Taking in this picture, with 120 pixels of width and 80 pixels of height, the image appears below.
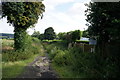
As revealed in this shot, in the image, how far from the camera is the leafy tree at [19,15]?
9195 millimetres

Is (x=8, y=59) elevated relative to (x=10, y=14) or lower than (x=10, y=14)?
lower

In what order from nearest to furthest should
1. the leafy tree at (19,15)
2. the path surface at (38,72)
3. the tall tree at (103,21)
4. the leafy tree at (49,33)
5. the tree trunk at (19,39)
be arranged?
the tall tree at (103,21), the path surface at (38,72), the leafy tree at (19,15), the tree trunk at (19,39), the leafy tree at (49,33)

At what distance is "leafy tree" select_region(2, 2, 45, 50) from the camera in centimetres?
920

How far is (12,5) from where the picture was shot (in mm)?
9117

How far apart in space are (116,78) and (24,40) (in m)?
9.67

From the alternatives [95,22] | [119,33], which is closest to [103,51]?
[95,22]

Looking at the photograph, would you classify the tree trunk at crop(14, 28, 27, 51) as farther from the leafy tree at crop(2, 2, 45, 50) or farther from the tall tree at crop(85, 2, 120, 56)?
the tall tree at crop(85, 2, 120, 56)

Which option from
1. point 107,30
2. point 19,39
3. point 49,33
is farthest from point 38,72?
point 49,33

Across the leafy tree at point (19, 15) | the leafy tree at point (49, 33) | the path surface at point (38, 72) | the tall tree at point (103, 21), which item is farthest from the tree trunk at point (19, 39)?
the leafy tree at point (49, 33)

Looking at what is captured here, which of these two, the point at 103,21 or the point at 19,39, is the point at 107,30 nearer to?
the point at 103,21

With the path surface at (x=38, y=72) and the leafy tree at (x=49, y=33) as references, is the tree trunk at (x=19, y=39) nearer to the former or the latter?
the path surface at (x=38, y=72)

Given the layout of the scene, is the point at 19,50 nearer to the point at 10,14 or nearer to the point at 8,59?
the point at 8,59

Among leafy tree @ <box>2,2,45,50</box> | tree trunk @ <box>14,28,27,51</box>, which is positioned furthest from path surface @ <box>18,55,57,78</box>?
leafy tree @ <box>2,2,45,50</box>

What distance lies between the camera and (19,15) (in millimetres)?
9797
